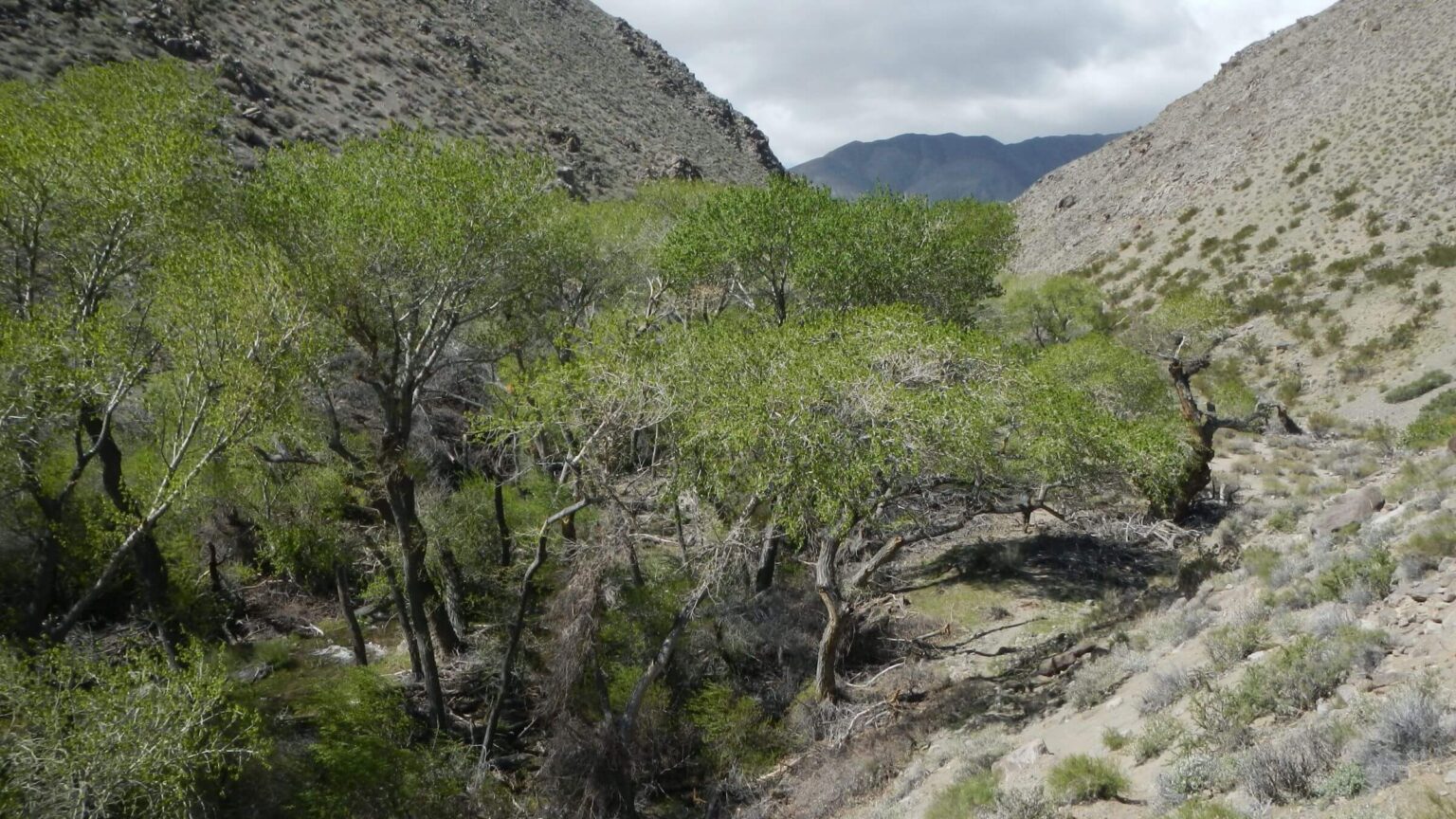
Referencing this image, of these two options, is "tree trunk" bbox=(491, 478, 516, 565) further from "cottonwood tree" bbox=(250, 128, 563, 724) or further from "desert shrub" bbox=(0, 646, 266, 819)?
"desert shrub" bbox=(0, 646, 266, 819)

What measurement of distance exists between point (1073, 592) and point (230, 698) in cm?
1641

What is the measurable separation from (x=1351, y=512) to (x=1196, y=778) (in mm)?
9882

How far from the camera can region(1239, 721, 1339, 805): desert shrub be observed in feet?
19.8

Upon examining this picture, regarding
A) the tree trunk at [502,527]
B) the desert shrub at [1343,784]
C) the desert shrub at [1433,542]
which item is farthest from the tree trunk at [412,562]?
the desert shrub at [1433,542]

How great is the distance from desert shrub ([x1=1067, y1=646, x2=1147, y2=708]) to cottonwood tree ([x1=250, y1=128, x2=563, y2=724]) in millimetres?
10349

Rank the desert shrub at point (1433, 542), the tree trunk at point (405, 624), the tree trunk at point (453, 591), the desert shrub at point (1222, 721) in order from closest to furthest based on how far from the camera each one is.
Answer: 1. the desert shrub at point (1222, 721)
2. the desert shrub at point (1433, 542)
3. the tree trunk at point (405, 624)
4. the tree trunk at point (453, 591)

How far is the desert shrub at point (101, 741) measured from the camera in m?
6.93

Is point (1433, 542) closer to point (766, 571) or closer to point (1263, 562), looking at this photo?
point (1263, 562)

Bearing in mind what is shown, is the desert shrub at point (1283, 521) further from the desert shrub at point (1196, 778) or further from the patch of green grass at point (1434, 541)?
the desert shrub at point (1196, 778)

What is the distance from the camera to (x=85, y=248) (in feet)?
38.5

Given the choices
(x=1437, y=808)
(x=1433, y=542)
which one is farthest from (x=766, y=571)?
(x=1437, y=808)

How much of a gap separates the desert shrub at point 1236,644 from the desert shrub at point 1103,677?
191cm

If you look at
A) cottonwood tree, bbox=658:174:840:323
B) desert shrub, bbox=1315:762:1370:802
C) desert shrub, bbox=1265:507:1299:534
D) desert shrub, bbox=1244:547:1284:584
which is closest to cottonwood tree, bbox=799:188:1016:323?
cottonwood tree, bbox=658:174:840:323

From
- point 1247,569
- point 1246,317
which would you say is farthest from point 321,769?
point 1246,317
